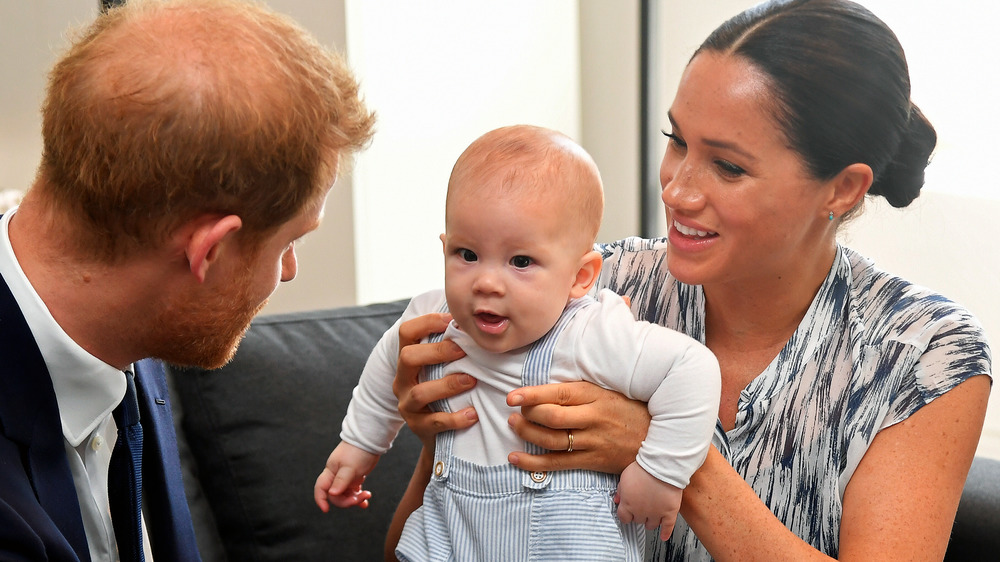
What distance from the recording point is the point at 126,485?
1.38 m

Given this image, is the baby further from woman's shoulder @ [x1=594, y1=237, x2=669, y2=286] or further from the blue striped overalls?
woman's shoulder @ [x1=594, y1=237, x2=669, y2=286]

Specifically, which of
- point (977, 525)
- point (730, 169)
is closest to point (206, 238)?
point (730, 169)

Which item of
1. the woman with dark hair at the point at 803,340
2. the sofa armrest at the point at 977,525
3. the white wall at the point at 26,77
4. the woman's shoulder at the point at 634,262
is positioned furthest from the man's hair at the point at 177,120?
the white wall at the point at 26,77

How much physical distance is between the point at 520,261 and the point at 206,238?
1.37ft

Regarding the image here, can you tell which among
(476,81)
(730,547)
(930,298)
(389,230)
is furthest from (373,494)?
(476,81)

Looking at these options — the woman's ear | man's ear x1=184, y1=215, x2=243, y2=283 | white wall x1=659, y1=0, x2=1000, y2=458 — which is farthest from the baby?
white wall x1=659, y1=0, x2=1000, y2=458

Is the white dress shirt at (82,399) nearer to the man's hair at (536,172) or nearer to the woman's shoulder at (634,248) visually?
the man's hair at (536,172)

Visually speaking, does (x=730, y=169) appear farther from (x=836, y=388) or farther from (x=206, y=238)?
(x=206, y=238)

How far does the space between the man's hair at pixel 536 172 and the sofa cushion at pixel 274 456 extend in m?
0.85

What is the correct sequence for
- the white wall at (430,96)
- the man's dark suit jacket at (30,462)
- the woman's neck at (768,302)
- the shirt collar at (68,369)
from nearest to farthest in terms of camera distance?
the man's dark suit jacket at (30,462) → the shirt collar at (68,369) → the woman's neck at (768,302) → the white wall at (430,96)

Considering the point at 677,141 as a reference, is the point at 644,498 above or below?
below

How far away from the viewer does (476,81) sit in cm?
348

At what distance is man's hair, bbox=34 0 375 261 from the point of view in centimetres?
115

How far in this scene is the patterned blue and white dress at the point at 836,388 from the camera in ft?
4.67
